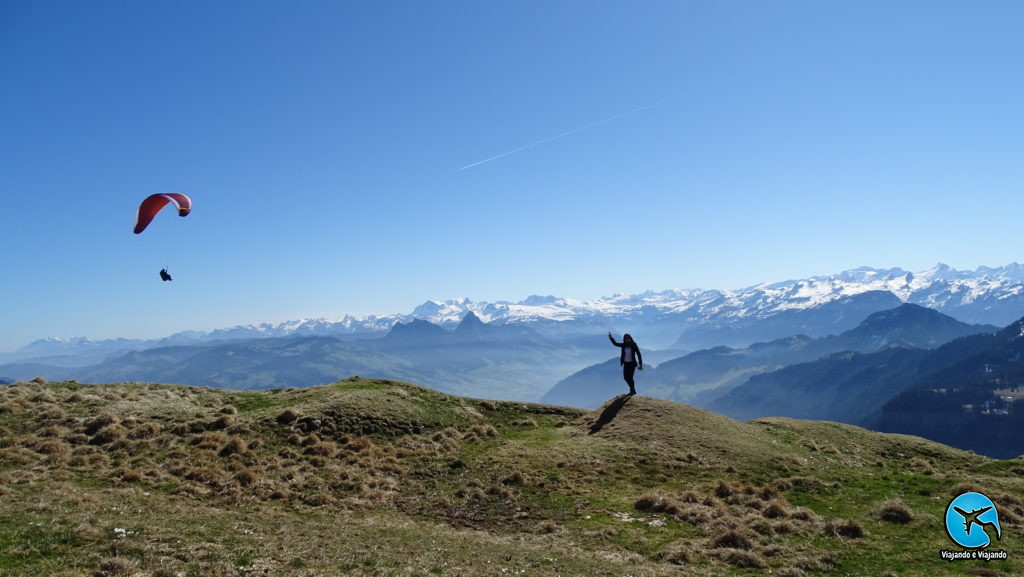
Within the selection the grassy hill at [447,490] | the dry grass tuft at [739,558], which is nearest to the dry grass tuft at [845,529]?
the grassy hill at [447,490]

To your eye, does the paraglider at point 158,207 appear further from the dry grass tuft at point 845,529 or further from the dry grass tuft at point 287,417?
the dry grass tuft at point 845,529

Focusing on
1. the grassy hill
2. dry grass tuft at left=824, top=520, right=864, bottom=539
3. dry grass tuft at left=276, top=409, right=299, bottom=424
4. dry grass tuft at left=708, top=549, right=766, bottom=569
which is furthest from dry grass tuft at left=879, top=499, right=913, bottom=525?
dry grass tuft at left=276, top=409, right=299, bottom=424

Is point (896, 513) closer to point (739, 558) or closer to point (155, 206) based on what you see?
point (739, 558)

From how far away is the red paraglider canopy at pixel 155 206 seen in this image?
36094 mm

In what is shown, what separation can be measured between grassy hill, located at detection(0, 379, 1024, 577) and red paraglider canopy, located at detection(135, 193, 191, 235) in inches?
512

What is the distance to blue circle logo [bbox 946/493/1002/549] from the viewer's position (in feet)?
55.1

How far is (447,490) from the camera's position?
23.5 metres

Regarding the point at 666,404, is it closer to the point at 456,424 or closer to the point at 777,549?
the point at 456,424

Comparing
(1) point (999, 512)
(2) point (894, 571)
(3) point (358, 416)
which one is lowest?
(1) point (999, 512)

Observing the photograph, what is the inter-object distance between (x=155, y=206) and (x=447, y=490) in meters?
33.1

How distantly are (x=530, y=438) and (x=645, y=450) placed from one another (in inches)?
321

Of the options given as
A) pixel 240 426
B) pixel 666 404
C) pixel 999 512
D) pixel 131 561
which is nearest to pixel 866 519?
pixel 999 512

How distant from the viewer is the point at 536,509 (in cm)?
2102

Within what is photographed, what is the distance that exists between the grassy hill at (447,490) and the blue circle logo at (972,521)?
1.51 feet
